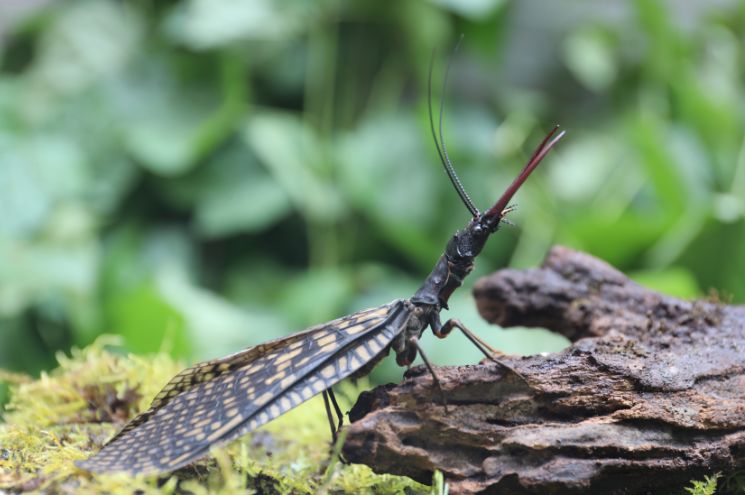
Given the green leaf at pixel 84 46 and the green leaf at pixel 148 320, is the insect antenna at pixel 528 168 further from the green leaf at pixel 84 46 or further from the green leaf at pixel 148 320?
the green leaf at pixel 84 46

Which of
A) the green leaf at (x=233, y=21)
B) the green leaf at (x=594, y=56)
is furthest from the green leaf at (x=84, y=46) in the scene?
the green leaf at (x=594, y=56)

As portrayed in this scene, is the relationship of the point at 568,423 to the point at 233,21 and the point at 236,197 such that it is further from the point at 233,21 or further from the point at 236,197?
the point at 233,21

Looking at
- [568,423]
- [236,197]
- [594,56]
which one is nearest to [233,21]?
[236,197]

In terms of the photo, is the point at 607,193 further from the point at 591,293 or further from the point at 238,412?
the point at 238,412

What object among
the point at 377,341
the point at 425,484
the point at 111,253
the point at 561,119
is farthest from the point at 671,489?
the point at 561,119

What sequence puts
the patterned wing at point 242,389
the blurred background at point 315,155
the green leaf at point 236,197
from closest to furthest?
the patterned wing at point 242,389 < the blurred background at point 315,155 < the green leaf at point 236,197

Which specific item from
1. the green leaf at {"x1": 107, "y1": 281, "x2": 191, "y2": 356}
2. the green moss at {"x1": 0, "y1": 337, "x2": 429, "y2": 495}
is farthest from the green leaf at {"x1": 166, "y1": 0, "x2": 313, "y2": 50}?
the green moss at {"x1": 0, "y1": 337, "x2": 429, "y2": 495}
